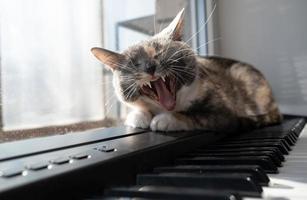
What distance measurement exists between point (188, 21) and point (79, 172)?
2.16 metres

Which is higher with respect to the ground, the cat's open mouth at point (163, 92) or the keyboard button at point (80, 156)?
the cat's open mouth at point (163, 92)

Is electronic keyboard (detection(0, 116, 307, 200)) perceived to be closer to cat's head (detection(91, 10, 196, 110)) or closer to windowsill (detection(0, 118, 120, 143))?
windowsill (detection(0, 118, 120, 143))

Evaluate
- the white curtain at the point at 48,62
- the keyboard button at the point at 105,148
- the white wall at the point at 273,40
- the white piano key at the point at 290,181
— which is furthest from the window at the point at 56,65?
the white wall at the point at 273,40

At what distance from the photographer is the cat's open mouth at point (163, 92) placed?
142 centimetres

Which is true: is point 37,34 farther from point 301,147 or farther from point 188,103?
point 301,147

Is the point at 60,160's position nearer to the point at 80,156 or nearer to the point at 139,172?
the point at 80,156

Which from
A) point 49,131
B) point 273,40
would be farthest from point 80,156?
point 273,40

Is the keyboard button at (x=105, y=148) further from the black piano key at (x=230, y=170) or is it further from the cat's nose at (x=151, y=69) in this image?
the cat's nose at (x=151, y=69)

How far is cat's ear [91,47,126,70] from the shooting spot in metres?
1.31

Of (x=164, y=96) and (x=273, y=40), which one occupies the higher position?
(x=273, y=40)

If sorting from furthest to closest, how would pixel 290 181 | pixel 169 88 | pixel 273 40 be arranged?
pixel 273 40 < pixel 169 88 < pixel 290 181

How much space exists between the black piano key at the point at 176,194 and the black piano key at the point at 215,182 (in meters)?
0.02

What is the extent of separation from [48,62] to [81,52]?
0.22m

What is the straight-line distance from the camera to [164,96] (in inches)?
55.9
